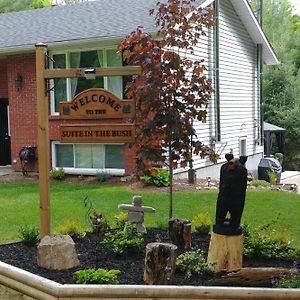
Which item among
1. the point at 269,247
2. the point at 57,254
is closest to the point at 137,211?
the point at 57,254

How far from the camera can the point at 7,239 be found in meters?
8.22

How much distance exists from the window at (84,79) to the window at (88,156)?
1305 millimetres

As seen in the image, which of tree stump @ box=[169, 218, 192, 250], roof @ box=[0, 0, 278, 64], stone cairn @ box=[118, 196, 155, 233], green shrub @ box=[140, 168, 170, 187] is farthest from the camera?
roof @ box=[0, 0, 278, 64]

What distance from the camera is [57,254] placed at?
236 inches

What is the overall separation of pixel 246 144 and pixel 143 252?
15966 mm

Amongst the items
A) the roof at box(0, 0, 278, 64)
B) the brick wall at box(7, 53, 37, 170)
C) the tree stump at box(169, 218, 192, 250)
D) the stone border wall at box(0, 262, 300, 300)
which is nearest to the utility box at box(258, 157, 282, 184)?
the roof at box(0, 0, 278, 64)

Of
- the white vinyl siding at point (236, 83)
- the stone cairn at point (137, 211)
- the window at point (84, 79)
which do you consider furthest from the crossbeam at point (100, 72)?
the white vinyl siding at point (236, 83)

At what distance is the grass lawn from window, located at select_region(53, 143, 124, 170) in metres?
1.66

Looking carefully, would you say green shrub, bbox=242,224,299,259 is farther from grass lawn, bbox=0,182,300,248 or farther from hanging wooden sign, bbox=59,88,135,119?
hanging wooden sign, bbox=59,88,135,119

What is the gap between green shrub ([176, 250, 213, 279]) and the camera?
5.74 meters

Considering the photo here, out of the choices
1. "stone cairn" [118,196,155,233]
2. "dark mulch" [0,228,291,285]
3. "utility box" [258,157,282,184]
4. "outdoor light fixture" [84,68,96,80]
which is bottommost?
"utility box" [258,157,282,184]

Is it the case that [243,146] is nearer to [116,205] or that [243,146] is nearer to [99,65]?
[99,65]

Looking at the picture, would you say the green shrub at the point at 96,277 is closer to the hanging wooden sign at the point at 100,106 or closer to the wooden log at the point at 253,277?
the wooden log at the point at 253,277

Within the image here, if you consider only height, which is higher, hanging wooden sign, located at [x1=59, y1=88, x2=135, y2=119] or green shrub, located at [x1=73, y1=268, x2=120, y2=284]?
hanging wooden sign, located at [x1=59, y1=88, x2=135, y2=119]
